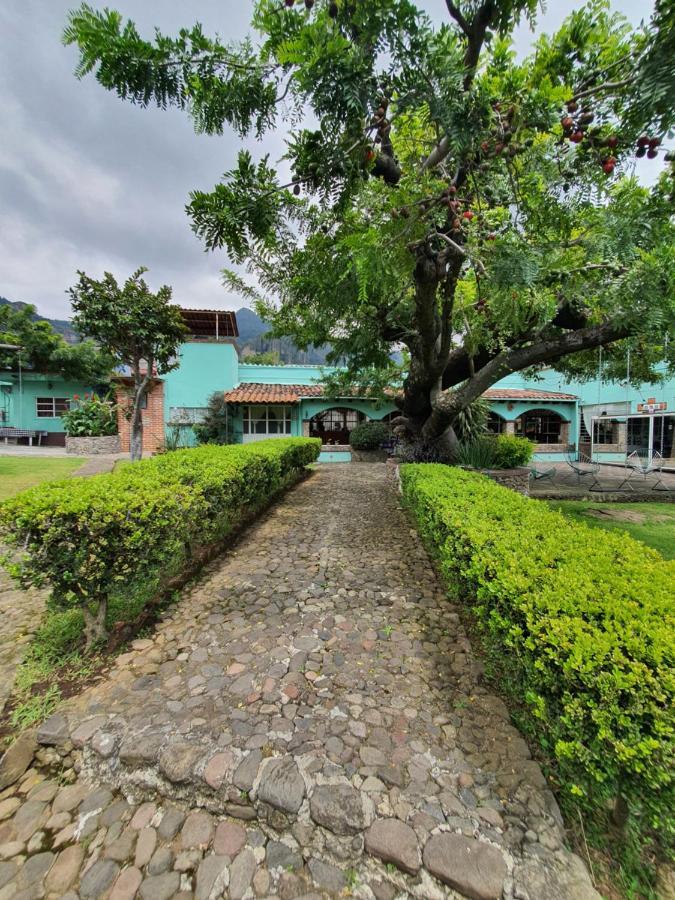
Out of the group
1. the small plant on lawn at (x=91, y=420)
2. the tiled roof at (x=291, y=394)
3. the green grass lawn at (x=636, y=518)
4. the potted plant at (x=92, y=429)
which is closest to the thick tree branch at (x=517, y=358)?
the green grass lawn at (x=636, y=518)

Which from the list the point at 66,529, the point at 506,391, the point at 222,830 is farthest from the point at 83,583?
the point at 506,391

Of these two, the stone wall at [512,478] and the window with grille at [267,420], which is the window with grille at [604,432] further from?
the window with grille at [267,420]

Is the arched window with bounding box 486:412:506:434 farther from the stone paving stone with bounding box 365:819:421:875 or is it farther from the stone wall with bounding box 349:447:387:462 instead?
the stone paving stone with bounding box 365:819:421:875

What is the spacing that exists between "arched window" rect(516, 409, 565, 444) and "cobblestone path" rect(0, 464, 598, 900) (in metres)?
17.9

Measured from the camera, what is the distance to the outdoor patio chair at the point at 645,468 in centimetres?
988

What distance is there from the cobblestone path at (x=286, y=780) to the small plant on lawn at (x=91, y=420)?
17.6m

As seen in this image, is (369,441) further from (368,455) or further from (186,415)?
(186,415)

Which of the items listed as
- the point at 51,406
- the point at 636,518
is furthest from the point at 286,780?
the point at 51,406

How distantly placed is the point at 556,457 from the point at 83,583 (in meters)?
20.0

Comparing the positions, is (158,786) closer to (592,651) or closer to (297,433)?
(592,651)

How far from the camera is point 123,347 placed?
30.3 ft

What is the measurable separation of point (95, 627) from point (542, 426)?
793 inches

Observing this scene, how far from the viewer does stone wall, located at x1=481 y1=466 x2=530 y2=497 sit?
25.4ft

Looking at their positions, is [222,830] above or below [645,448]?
below
